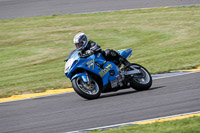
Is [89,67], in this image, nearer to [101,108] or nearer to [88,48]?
[88,48]

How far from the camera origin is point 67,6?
28844 millimetres

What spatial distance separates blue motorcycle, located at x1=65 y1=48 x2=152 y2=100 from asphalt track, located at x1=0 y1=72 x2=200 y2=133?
0.24 m

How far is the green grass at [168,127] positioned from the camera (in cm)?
573

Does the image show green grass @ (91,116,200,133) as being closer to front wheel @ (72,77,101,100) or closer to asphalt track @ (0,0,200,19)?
front wheel @ (72,77,101,100)

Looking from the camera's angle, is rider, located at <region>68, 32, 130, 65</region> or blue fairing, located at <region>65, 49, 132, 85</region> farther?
rider, located at <region>68, 32, 130, 65</region>

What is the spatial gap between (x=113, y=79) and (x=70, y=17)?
55.9ft

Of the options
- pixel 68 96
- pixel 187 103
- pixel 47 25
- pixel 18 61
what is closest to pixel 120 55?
pixel 68 96

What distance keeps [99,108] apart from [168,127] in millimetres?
2302

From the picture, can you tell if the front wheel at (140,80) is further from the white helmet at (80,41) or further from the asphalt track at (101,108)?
the white helmet at (80,41)

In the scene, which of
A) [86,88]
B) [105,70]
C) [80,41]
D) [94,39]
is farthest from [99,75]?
[94,39]

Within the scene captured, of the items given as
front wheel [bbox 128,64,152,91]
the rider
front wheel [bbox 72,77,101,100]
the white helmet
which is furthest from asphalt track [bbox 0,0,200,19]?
front wheel [bbox 72,77,101,100]

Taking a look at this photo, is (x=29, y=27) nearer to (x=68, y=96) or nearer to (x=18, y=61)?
(x=18, y=61)

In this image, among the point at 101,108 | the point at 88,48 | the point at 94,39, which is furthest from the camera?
the point at 94,39

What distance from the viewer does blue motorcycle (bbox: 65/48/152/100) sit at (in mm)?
8797
